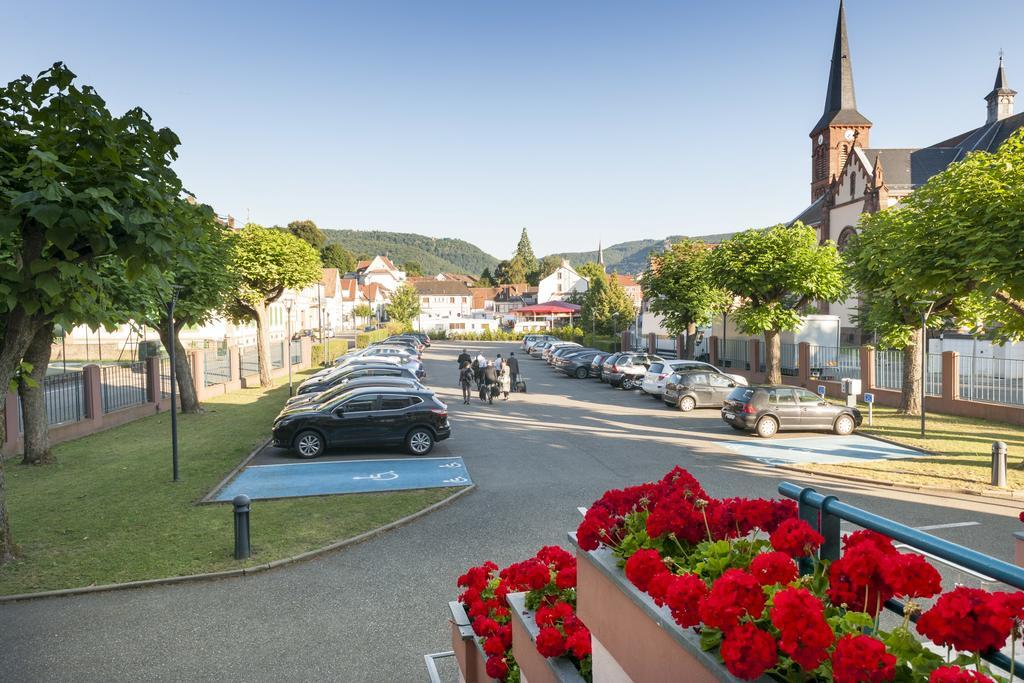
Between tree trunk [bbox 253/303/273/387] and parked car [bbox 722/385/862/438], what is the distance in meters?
21.7

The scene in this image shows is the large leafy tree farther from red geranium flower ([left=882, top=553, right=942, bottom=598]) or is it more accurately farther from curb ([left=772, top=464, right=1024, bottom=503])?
curb ([left=772, top=464, right=1024, bottom=503])

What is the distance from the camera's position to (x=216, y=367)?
30.1 meters

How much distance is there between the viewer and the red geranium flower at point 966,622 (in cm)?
198

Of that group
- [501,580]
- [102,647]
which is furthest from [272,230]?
[501,580]

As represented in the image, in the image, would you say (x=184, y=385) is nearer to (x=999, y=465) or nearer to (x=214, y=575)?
(x=214, y=575)

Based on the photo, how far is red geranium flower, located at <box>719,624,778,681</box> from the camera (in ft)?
6.68

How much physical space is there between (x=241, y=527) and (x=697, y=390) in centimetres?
1808

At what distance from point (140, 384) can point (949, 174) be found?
23919 millimetres

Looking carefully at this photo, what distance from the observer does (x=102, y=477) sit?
1370cm

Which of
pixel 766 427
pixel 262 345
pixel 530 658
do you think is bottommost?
pixel 766 427

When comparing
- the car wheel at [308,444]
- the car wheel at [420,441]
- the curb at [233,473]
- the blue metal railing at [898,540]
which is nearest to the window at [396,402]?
the car wheel at [420,441]

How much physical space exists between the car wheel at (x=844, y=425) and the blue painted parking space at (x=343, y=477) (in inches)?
408

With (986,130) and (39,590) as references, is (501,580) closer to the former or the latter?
(39,590)

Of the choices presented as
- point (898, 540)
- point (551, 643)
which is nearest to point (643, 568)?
point (898, 540)
